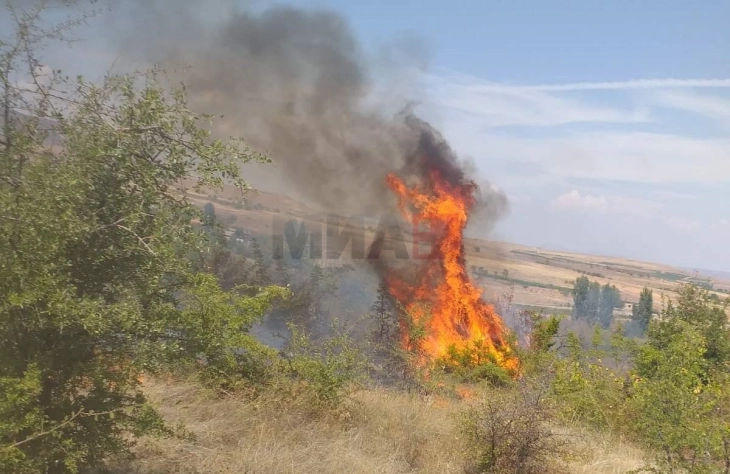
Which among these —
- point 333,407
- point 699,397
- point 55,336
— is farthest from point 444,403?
point 55,336

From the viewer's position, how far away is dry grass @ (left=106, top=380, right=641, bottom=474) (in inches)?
235

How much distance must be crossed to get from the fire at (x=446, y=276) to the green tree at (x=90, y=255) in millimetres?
14460

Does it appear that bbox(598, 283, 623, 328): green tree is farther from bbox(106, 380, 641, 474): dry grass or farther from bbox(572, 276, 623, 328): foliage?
bbox(106, 380, 641, 474): dry grass

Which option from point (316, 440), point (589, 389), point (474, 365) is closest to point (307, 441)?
point (316, 440)

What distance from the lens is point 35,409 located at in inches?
162

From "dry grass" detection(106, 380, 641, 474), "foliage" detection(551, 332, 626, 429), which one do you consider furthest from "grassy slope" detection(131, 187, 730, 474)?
"foliage" detection(551, 332, 626, 429)

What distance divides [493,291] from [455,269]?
4189mm

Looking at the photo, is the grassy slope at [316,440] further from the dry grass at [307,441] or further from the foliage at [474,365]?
the foliage at [474,365]

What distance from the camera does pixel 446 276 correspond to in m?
21.5

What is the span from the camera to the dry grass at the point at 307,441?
235 inches

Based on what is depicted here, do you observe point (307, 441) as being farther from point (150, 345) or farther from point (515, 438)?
point (150, 345)

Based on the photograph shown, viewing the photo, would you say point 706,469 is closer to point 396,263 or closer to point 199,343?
point 199,343

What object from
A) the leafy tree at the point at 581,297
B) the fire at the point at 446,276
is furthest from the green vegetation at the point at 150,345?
the leafy tree at the point at 581,297

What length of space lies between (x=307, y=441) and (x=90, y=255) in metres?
3.89
